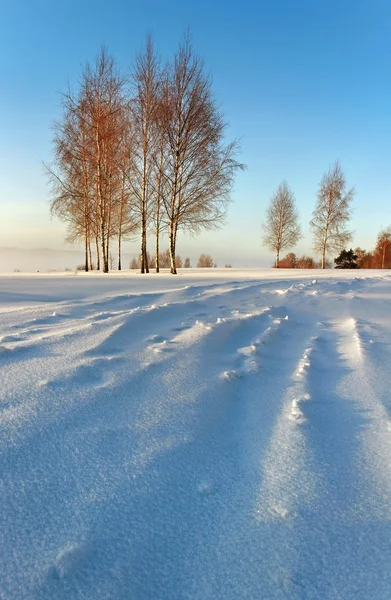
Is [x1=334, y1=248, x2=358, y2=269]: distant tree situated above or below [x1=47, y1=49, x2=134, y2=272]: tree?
below

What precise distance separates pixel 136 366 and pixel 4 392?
0.86 meters

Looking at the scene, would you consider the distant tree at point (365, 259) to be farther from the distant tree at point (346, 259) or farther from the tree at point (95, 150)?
the tree at point (95, 150)

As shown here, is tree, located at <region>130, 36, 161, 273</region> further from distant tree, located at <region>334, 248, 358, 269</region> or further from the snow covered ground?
distant tree, located at <region>334, 248, 358, 269</region>

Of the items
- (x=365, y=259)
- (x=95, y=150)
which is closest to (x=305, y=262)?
(x=365, y=259)

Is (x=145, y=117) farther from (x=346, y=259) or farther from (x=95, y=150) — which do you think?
(x=346, y=259)

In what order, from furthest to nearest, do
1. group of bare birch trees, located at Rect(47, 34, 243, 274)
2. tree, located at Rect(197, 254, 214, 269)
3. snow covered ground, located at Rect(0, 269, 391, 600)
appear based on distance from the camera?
tree, located at Rect(197, 254, 214, 269) → group of bare birch trees, located at Rect(47, 34, 243, 274) → snow covered ground, located at Rect(0, 269, 391, 600)

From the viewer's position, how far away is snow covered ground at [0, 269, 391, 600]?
1045 mm

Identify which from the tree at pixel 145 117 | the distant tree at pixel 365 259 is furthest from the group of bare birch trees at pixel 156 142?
the distant tree at pixel 365 259

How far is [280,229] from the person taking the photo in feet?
88.6

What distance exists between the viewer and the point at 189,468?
1511mm

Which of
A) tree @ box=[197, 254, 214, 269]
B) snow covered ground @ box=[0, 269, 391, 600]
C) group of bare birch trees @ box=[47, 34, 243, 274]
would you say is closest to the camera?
snow covered ground @ box=[0, 269, 391, 600]

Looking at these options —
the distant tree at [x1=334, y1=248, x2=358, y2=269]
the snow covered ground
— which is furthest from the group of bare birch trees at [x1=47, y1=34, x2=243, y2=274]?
the distant tree at [x1=334, y1=248, x2=358, y2=269]

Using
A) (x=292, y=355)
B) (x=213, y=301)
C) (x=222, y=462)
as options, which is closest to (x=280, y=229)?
(x=213, y=301)

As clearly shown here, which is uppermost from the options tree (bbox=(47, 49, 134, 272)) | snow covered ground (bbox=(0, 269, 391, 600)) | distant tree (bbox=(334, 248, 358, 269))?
tree (bbox=(47, 49, 134, 272))
